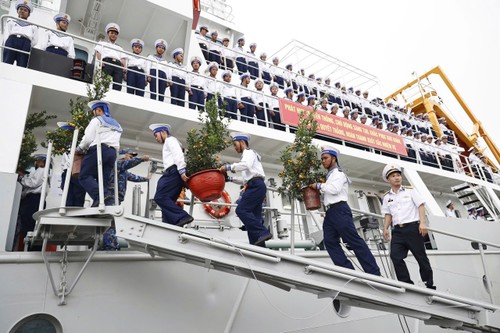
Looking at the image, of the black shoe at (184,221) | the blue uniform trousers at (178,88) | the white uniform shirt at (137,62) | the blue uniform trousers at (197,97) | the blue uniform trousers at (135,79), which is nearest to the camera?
the black shoe at (184,221)

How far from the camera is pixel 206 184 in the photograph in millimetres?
3857

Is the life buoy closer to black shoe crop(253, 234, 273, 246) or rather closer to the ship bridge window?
black shoe crop(253, 234, 273, 246)

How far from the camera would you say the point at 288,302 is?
4.56m

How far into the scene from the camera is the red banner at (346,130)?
339 inches

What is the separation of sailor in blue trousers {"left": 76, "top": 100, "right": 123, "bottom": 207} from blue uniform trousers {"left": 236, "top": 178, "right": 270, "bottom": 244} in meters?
1.54

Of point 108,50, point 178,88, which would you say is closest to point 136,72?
point 108,50

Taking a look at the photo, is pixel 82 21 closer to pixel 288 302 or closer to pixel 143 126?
pixel 143 126

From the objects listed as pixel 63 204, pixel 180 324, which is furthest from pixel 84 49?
pixel 180 324

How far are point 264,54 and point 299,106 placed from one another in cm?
446

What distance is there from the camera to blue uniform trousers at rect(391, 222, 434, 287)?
13.5ft

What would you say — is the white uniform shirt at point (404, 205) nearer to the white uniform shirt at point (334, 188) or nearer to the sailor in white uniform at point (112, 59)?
the white uniform shirt at point (334, 188)

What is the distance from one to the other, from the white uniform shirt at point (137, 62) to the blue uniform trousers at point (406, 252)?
551 centimetres

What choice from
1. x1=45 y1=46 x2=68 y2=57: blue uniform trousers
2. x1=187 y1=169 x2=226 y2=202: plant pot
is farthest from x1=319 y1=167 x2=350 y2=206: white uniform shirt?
x1=45 y1=46 x2=68 y2=57: blue uniform trousers

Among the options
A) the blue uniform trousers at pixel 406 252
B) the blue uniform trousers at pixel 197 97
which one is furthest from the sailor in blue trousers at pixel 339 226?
the blue uniform trousers at pixel 197 97
